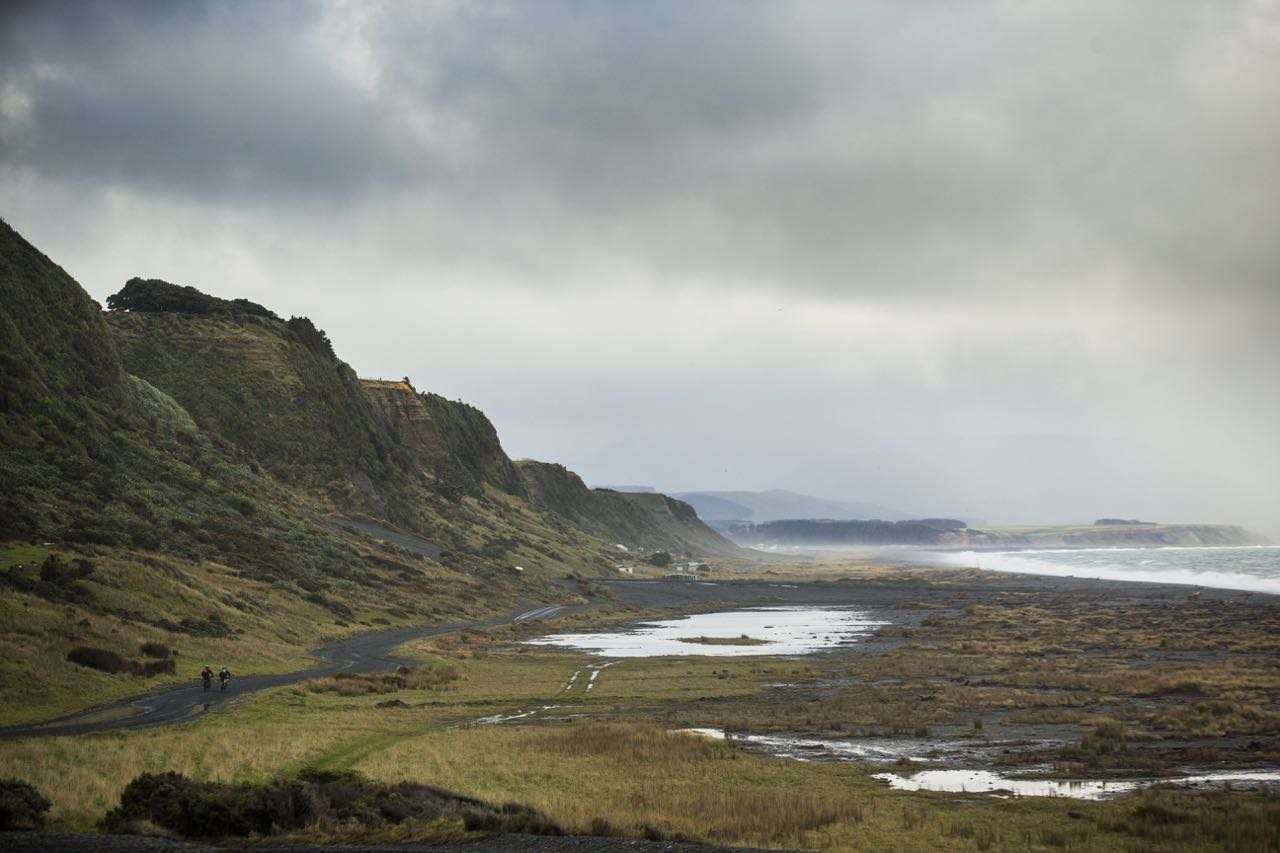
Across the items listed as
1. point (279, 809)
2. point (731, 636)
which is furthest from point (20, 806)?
point (731, 636)

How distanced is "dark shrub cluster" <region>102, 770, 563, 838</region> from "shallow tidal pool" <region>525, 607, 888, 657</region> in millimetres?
51546

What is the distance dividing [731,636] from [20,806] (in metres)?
74.2

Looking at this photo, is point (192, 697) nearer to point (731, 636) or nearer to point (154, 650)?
point (154, 650)

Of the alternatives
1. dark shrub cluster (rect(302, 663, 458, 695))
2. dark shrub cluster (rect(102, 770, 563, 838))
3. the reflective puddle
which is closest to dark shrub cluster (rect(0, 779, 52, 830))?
dark shrub cluster (rect(102, 770, 563, 838))

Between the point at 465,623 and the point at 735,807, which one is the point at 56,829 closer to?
the point at 735,807

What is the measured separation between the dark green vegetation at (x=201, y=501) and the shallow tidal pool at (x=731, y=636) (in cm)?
2254

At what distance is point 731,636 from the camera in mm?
91188

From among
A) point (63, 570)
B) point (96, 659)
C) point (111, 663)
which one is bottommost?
point (111, 663)

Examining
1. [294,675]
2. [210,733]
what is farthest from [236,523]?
[210,733]

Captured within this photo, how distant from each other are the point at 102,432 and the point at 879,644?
254 ft

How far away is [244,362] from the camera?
146 meters

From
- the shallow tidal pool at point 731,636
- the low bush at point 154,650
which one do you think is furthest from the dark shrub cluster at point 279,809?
the shallow tidal pool at point 731,636

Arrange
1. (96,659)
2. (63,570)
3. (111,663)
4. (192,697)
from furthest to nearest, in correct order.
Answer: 1. (63,570)
2. (111,663)
3. (96,659)
4. (192,697)

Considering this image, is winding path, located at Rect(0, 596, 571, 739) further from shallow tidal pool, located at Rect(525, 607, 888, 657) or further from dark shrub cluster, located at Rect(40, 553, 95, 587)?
shallow tidal pool, located at Rect(525, 607, 888, 657)
